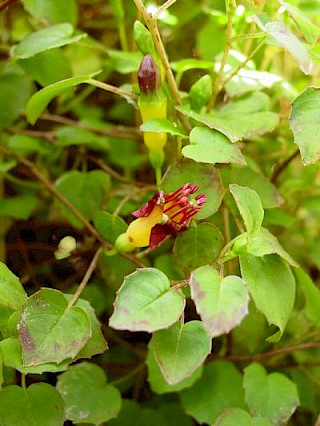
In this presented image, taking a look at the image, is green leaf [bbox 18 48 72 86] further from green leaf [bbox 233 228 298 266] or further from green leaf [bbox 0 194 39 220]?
green leaf [bbox 233 228 298 266]

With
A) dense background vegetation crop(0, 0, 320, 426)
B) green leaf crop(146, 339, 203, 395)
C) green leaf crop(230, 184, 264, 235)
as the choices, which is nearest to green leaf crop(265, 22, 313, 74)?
dense background vegetation crop(0, 0, 320, 426)

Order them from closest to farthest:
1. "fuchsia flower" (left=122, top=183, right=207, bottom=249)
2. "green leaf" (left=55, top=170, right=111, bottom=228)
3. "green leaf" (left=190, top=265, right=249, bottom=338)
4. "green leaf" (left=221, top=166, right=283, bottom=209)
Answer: "green leaf" (left=190, top=265, right=249, bottom=338)
"fuchsia flower" (left=122, top=183, right=207, bottom=249)
"green leaf" (left=221, top=166, right=283, bottom=209)
"green leaf" (left=55, top=170, right=111, bottom=228)

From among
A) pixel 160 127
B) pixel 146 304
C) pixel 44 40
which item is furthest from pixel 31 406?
pixel 44 40

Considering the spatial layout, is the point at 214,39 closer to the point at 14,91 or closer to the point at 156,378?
the point at 14,91

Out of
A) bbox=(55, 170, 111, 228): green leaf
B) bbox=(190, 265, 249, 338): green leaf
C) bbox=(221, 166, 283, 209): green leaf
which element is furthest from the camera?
bbox=(55, 170, 111, 228): green leaf

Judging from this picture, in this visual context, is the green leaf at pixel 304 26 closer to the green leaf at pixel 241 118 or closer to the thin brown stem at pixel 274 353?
the green leaf at pixel 241 118

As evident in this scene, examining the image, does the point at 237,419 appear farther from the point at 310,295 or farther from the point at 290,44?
the point at 290,44

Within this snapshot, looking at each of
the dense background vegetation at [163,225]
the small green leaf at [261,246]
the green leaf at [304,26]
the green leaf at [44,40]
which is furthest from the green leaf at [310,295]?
the green leaf at [44,40]
